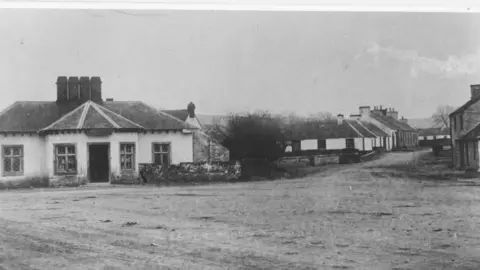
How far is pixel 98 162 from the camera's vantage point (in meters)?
3.87

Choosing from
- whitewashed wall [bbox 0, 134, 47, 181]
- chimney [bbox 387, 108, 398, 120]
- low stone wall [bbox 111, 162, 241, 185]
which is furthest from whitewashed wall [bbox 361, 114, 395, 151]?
whitewashed wall [bbox 0, 134, 47, 181]

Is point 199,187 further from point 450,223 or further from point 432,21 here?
point 432,21

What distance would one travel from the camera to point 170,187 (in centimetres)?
397

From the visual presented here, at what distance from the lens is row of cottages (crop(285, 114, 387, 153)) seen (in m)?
4.14

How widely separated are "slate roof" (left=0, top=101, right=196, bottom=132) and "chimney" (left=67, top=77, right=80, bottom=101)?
64 millimetres

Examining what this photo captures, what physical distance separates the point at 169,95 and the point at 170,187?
739 mm

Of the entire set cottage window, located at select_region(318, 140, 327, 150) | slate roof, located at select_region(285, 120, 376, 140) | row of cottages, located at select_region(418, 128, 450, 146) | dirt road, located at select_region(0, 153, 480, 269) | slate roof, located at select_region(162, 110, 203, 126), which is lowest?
dirt road, located at select_region(0, 153, 480, 269)

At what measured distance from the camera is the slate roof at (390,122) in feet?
13.5

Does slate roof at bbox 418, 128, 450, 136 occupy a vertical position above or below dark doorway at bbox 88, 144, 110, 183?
above

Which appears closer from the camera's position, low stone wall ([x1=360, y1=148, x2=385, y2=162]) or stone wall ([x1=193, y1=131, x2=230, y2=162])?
stone wall ([x1=193, y1=131, x2=230, y2=162])

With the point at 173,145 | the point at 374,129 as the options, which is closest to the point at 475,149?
the point at 374,129

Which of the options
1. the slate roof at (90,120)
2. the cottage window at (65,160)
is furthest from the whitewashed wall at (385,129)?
the cottage window at (65,160)

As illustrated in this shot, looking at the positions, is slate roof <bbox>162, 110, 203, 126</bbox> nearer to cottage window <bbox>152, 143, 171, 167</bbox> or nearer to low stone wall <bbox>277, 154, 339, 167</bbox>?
cottage window <bbox>152, 143, 171, 167</bbox>

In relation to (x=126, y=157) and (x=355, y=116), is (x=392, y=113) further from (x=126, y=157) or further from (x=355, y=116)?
(x=126, y=157)
